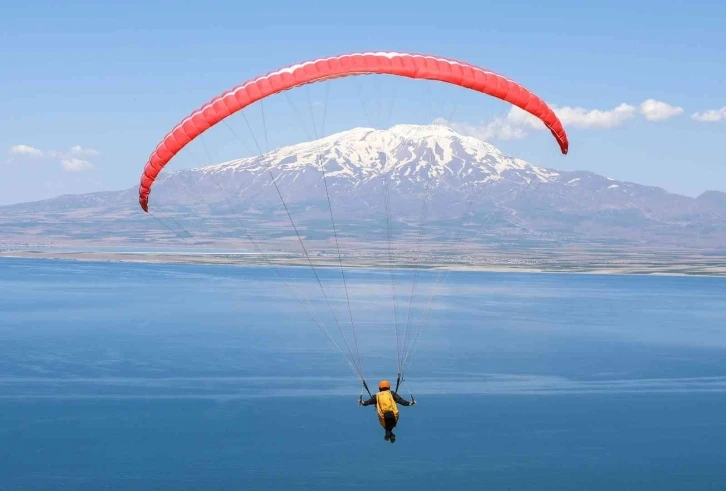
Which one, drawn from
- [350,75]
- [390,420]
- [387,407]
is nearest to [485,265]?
[350,75]

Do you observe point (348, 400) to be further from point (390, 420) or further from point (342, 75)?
point (342, 75)

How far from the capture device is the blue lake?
34875 millimetres

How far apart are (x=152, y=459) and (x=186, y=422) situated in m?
4.74

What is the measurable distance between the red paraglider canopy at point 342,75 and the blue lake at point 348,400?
615 inches

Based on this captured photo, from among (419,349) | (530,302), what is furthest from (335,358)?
(530,302)

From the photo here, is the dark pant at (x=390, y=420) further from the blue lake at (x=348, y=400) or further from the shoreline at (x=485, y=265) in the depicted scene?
the shoreline at (x=485, y=265)

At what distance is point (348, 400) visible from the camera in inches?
1777

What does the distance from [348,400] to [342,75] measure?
87.3 ft

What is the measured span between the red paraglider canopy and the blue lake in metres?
15.6

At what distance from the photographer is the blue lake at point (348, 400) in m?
34.9

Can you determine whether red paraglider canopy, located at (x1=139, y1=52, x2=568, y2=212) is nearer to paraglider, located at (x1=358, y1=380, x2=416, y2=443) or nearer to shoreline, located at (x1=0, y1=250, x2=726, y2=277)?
paraglider, located at (x1=358, y1=380, x2=416, y2=443)

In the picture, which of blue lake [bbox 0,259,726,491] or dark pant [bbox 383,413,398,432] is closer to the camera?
Result: dark pant [bbox 383,413,398,432]

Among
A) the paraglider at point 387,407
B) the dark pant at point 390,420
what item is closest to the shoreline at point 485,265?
the paraglider at point 387,407

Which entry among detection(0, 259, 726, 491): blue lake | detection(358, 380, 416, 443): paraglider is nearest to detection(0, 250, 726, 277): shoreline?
detection(0, 259, 726, 491): blue lake
